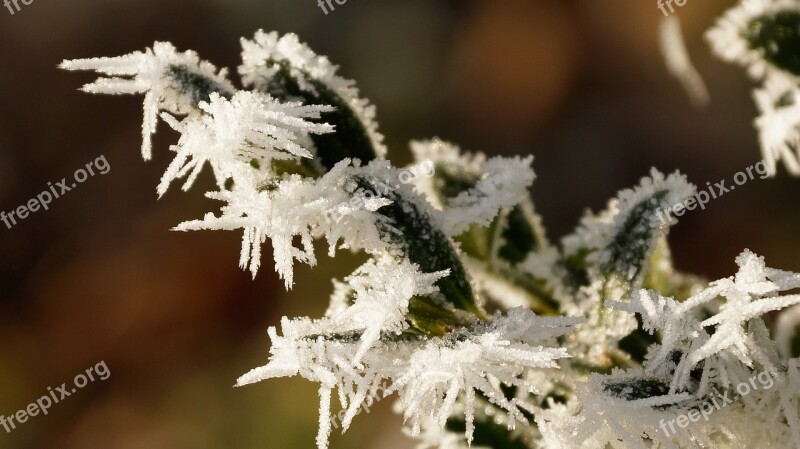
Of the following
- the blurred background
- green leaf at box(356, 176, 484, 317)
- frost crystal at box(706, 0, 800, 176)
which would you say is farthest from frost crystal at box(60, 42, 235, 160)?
the blurred background

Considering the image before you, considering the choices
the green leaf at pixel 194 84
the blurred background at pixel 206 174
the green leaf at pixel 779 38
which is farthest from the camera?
the blurred background at pixel 206 174

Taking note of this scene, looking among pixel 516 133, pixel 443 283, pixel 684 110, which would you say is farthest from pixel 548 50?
pixel 443 283

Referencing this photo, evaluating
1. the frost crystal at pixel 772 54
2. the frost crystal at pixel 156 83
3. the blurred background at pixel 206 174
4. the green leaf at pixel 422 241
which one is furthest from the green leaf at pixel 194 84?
the blurred background at pixel 206 174

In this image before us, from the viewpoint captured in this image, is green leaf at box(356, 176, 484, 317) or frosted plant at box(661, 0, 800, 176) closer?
green leaf at box(356, 176, 484, 317)

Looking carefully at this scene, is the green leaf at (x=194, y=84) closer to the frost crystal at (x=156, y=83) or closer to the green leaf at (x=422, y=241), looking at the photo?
the frost crystal at (x=156, y=83)

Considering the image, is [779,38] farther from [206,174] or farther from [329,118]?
[206,174]

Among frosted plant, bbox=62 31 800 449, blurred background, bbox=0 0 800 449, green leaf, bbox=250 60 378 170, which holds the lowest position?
frosted plant, bbox=62 31 800 449

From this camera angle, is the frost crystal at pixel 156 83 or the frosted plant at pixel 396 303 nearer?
the frosted plant at pixel 396 303

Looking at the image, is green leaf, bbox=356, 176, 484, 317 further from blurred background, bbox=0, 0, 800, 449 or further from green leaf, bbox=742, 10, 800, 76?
blurred background, bbox=0, 0, 800, 449

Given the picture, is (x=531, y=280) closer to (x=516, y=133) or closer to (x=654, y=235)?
(x=654, y=235)
